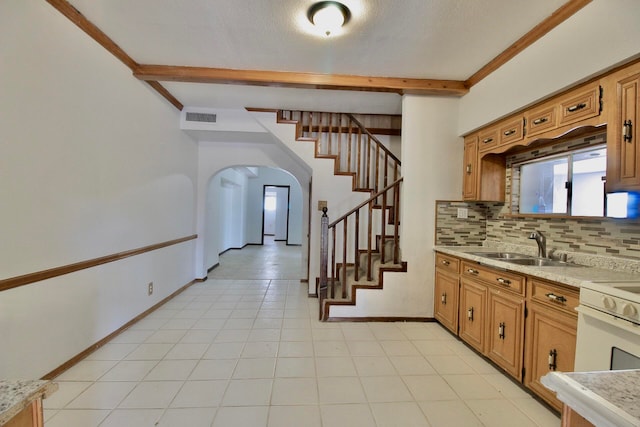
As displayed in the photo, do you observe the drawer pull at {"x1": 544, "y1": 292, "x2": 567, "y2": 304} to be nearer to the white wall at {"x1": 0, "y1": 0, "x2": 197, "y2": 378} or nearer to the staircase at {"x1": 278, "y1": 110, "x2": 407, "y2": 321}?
the staircase at {"x1": 278, "y1": 110, "x2": 407, "y2": 321}

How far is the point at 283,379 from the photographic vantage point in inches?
80.0

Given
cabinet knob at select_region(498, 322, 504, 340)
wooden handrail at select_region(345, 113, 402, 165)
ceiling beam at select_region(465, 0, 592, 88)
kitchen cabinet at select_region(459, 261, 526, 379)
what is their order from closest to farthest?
ceiling beam at select_region(465, 0, 592, 88) < kitchen cabinet at select_region(459, 261, 526, 379) < cabinet knob at select_region(498, 322, 504, 340) < wooden handrail at select_region(345, 113, 402, 165)

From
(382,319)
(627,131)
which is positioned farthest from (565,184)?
(382,319)

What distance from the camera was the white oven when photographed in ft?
4.10

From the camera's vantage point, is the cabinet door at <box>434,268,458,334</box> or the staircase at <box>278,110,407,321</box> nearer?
the cabinet door at <box>434,268,458,334</box>

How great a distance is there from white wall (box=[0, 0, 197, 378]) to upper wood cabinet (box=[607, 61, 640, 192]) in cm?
359

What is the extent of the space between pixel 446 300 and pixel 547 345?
1151mm

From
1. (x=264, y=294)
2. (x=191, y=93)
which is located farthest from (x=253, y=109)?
(x=264, y=294)

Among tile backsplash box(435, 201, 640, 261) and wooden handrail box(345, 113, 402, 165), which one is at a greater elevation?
wooden handrail box(345, 113, 402, 165)

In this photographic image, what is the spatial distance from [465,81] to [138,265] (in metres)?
4.07

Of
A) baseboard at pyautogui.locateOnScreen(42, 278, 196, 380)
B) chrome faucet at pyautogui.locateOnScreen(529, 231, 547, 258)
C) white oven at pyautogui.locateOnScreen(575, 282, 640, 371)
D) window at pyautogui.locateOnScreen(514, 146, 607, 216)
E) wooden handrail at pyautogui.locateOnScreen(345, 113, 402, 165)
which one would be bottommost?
baseboard at pyautogui.locateOnScreen(42, 278, 196, 380)

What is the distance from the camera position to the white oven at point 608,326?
4.10ft

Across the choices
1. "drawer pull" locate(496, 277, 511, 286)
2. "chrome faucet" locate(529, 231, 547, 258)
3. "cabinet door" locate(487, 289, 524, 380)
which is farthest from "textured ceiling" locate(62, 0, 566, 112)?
"cabinet door" locate(487, 289, 524, 380)

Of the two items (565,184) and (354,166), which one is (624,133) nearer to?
(565,184)
